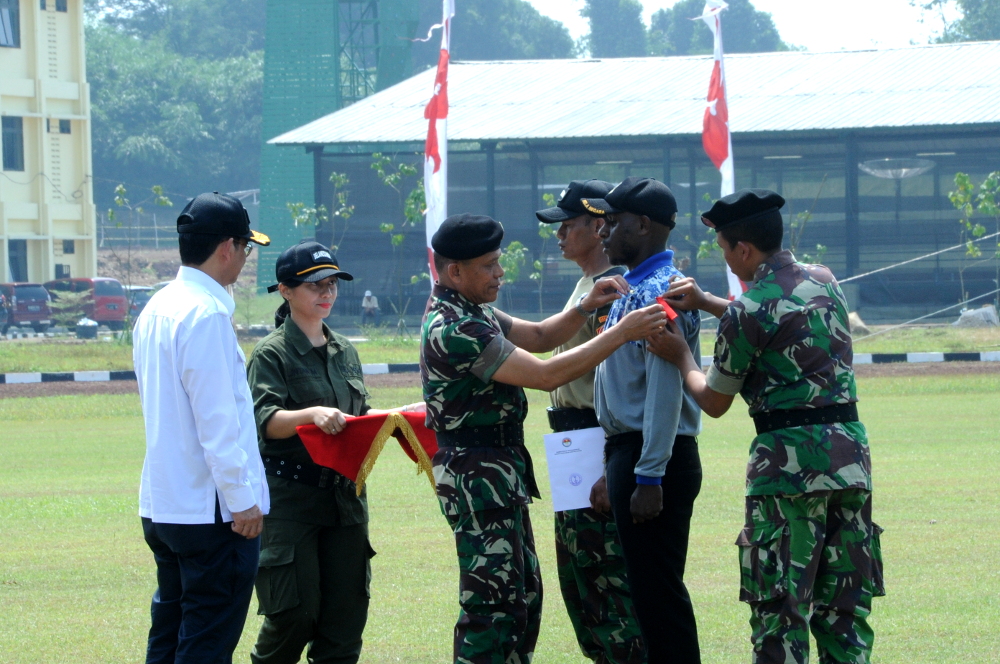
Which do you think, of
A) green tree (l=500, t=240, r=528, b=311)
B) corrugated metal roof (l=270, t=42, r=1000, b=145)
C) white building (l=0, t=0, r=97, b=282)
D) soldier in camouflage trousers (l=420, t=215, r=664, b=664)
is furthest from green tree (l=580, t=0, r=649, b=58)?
soldier in camouflage trousers (l=420, t=215, r=664, b=664)

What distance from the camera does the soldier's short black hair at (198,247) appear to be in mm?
4488

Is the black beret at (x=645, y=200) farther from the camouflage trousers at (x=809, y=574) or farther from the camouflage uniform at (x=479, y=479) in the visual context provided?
the camouflage trousers at (x=809, y=574)

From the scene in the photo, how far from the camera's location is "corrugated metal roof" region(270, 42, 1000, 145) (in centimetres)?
3475

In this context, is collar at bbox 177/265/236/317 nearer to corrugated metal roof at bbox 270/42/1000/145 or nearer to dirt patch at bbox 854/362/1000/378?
dirt patch at bbox 854/362/1000/378

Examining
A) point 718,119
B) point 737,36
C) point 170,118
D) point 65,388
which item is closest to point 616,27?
point 737,36

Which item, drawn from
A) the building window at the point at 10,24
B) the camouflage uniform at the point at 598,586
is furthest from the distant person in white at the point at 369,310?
the camouflage uniform at the point at 598,586

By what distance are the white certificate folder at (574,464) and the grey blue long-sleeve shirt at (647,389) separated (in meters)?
0.10

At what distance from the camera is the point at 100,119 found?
71.5 m

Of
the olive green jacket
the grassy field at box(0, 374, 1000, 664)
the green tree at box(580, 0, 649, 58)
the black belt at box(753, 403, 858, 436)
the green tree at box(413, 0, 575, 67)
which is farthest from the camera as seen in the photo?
the green tree at box(580, 0, 649, 58)

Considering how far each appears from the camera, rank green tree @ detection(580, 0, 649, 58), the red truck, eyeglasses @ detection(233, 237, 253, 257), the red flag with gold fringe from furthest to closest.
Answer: green tree @ detection(580, 0, 649, 58), the red truck, the red flag with gold fringe, eyeglasses @ detection(233, 237, 253, 257)

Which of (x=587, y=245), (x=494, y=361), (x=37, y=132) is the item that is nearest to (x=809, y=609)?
(x=494, y=361)

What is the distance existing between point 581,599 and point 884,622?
189cm

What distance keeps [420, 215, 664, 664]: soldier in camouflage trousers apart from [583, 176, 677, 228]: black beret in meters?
0.30

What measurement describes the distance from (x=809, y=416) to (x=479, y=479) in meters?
1.23
